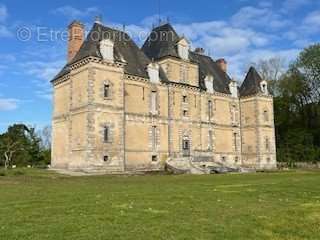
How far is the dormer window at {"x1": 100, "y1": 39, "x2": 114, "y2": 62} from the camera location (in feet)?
107

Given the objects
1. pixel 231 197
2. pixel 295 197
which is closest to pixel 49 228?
pixel 231 197

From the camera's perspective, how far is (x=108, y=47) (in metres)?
33.1

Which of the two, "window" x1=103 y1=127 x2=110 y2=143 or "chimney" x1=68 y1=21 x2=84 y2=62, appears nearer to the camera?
"window" x1=103 y1=127 x2=110 y2=143

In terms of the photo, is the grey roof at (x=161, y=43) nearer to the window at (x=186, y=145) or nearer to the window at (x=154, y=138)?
the window at (x=154, y=138)

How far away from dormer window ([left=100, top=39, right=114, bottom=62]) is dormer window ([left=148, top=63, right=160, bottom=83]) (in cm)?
468

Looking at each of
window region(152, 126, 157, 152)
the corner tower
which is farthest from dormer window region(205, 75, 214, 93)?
window region(152, 126, 157, 152)

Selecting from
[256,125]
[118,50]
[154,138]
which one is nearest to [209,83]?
[256,125]

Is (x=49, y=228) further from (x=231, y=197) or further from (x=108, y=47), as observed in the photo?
(x=108, y=47)

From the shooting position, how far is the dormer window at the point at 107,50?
32.8 m

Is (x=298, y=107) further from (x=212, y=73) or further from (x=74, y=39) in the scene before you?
(x=74, y=39)

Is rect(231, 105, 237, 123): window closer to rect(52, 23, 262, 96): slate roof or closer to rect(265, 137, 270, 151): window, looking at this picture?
rect(52, 23, 262, 96): slate roof

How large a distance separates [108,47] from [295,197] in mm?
24033

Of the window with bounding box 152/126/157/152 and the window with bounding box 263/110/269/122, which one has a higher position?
the window with bounding box 263/110/269/122

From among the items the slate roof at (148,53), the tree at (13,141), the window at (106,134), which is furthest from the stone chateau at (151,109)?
the tree at (13,141)
